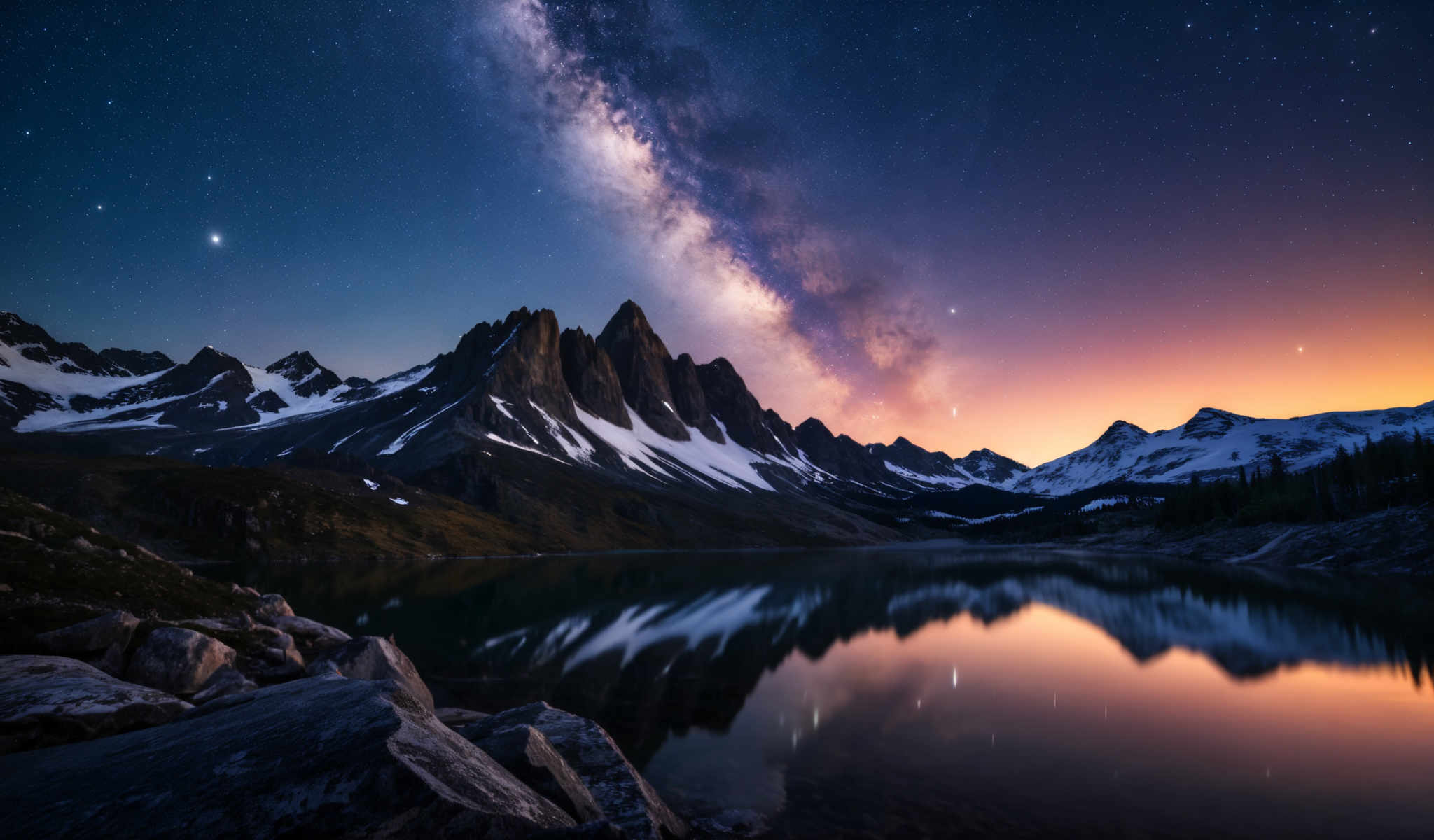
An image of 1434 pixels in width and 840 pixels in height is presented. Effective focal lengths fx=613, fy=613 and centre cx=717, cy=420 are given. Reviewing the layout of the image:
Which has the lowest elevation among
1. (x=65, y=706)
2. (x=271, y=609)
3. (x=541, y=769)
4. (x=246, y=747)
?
(x=271, y=609)

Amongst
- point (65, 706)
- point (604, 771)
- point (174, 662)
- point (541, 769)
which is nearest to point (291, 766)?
point (541, 769)

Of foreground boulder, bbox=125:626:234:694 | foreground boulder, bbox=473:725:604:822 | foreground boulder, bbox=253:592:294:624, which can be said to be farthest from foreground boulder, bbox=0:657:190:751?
foreground boulder, bbox=253:592:294:624

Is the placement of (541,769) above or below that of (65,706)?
below

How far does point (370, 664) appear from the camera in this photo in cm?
2177

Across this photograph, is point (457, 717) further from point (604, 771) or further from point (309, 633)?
point (309, 633)

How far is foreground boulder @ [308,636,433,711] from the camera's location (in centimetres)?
2097

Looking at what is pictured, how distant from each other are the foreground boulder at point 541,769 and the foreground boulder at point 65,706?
22.1 ft

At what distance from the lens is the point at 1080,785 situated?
17984 mm

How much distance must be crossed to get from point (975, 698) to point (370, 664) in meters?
25.8

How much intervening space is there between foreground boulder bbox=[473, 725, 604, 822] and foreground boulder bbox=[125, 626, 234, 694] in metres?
12.0

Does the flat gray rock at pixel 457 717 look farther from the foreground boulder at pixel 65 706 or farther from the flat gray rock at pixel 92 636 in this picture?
the flat gray rock at pixel 92 636

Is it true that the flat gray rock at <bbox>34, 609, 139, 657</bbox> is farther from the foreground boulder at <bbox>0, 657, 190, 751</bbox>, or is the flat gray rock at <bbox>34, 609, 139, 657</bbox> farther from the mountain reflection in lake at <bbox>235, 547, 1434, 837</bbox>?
the mountain reflection in lake at <bbox>235, 547, 1434, 837</bbox>

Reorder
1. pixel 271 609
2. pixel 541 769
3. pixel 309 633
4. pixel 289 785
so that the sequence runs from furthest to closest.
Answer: pixel 271 609 < pixel 309 633 < pixel 541 769 < pixel 289 785

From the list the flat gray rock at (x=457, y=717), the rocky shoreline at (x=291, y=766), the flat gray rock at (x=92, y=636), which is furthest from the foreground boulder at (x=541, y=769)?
the flat gray rock at (x=92, y=636)
